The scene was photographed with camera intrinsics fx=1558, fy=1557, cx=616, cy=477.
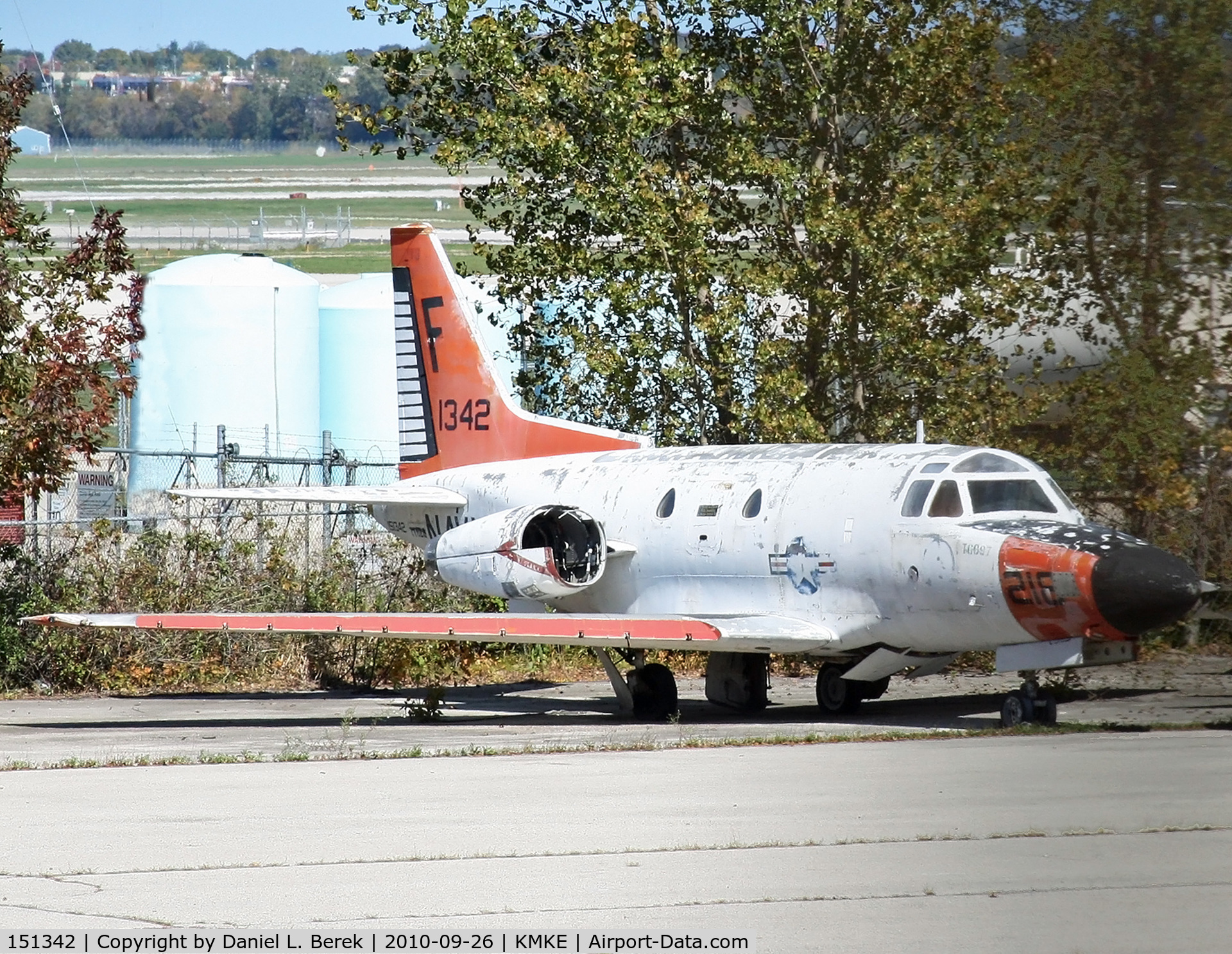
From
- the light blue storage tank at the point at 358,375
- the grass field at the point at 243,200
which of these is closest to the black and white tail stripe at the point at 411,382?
the light blue storage tank at the point at 358,375

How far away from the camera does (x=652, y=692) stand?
17.9 m

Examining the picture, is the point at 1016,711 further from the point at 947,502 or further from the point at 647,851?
the point at 647,851

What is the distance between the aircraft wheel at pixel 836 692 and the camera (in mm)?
17156

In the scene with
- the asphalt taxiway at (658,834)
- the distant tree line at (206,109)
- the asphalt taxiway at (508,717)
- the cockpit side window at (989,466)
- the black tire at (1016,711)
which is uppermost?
the distant tree line at (206,109)

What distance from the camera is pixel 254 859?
817 centimetres

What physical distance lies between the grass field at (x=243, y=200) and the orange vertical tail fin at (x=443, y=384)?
164ft

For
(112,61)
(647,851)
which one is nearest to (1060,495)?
(647,851)

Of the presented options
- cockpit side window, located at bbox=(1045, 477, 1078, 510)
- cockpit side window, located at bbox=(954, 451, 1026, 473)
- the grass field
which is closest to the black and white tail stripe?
cockpit side window, located at bbox=(954, 451, 1026, 473)

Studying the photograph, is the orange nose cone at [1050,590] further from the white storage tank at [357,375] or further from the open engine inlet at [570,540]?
the white storage tank at [357,375]

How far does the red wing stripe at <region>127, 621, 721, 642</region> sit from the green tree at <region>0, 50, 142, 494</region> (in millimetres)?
3980

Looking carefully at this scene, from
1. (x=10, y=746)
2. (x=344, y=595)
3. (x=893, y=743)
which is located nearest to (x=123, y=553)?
(x=344, y=595)

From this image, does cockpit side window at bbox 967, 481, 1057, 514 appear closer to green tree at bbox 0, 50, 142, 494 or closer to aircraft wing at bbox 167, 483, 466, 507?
aircraft wing at bbox 167, 483, 466, 507

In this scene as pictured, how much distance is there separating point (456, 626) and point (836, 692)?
4266 millimetres

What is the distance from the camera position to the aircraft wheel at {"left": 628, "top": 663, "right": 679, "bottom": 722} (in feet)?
58.6
